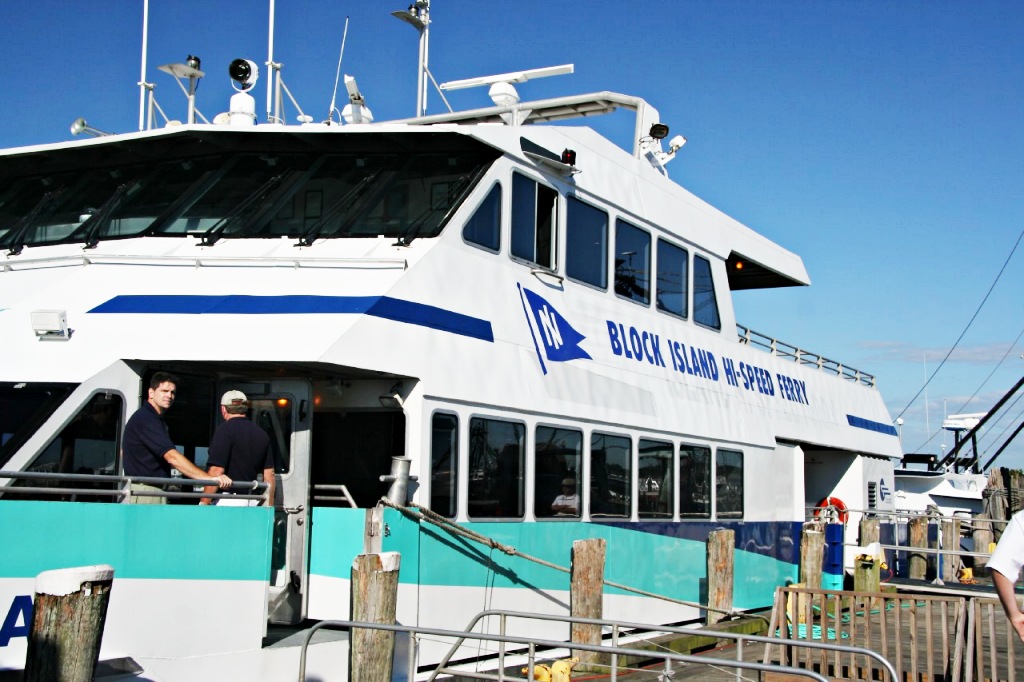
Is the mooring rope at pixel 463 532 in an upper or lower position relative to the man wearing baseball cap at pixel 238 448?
lower

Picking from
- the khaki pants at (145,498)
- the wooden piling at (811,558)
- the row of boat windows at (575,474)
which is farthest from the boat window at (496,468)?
the wooden piling at (811,558)

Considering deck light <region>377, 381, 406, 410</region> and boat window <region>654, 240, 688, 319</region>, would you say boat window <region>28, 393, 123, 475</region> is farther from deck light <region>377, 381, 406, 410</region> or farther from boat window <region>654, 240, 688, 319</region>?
boat window <region>654, 240, 688, 319</region>

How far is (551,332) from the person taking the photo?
10.2 m

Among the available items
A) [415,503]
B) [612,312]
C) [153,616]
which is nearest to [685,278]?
[612,312]

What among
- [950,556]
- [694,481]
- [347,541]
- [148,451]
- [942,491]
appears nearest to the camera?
[148,451]

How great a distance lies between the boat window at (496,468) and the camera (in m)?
9.10

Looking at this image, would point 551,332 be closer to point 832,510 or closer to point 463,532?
point 463,532

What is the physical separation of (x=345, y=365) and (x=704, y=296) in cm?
663

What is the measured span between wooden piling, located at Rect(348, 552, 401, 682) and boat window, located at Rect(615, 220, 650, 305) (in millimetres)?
4911

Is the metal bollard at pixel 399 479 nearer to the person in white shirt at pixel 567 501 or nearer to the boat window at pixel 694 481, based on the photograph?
the person in white shirt at pixel 567 501

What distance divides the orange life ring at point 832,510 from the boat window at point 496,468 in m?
8.25

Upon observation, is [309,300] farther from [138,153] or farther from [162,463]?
[138,153]

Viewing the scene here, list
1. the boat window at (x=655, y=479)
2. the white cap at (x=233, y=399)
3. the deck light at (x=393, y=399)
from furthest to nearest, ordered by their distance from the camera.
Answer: the boat window at (x=655, y=479) → the deck light at (x=393, y=399) → the white cap at (x=233, y=399)

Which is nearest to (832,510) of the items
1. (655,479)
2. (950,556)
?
Answer: (655,479)
